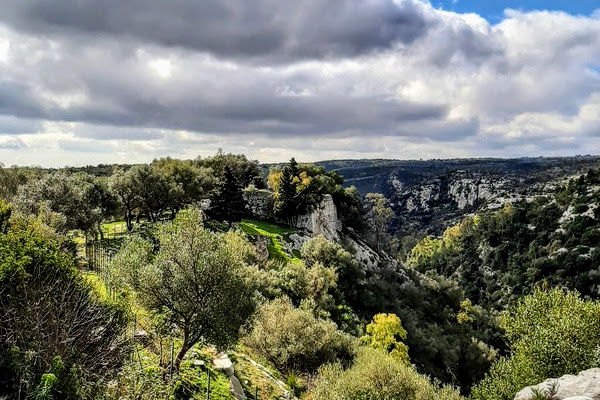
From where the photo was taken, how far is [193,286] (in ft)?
56.1

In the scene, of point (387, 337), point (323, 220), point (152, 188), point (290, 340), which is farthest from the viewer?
point (323, 220)

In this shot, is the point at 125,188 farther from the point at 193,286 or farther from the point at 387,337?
the point at 193,286

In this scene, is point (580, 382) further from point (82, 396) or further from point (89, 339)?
point (89, 339)

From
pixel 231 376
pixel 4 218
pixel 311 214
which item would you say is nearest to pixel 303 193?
pixel 311 214

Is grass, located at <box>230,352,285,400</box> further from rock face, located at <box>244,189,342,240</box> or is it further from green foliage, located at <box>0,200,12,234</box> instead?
rock face, located at <box>244,189,342,240</box>

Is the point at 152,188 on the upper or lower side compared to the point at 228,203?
upper

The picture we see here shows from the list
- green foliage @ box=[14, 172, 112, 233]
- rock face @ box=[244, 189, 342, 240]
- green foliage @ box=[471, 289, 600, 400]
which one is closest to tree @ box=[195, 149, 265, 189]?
rock face @ box=[244, 189, 342, 240]

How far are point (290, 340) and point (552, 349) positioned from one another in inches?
666

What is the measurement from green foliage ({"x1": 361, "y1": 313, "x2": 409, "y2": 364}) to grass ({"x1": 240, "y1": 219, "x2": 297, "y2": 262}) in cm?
1931

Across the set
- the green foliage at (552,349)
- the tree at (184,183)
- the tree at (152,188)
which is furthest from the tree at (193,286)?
the tree at (184,183)

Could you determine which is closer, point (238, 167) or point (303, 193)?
point (303, 193)

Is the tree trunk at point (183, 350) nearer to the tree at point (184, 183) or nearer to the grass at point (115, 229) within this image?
the tree at point (184, 183)

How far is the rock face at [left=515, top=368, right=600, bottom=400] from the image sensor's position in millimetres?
17250

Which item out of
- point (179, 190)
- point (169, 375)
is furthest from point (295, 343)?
point (179, 190)
